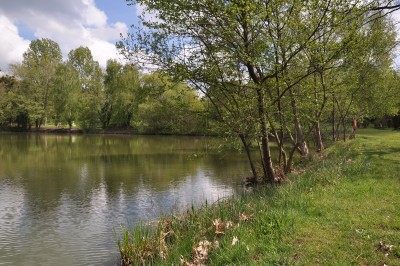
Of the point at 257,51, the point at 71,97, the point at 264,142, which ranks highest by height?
the point at 71,97

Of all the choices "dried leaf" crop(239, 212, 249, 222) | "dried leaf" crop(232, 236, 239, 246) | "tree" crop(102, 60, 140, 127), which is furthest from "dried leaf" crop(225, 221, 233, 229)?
"tree" crop(102, 60, 140, 127)

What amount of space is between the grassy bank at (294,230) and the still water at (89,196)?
2.32 m

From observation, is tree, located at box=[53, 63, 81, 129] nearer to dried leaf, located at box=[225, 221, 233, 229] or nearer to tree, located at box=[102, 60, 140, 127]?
tree, located at box=[102, 60, 140, 127]

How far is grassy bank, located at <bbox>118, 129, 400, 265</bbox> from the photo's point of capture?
616cm

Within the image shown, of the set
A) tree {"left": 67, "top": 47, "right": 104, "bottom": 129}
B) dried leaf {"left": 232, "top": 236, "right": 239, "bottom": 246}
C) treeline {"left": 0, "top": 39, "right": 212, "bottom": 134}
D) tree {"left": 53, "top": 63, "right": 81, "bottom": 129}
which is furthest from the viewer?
tree {"left": 67, "top": 47, "right": 104, "bottom": 129}

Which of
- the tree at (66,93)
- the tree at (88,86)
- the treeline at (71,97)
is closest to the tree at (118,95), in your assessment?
the treeline at (71,97)

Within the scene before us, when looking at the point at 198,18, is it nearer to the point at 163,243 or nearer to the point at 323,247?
the point at 163,243

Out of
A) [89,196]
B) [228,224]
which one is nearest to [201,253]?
[228,224]

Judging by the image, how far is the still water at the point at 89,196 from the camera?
11188 millimetres

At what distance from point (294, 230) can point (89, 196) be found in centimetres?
1306

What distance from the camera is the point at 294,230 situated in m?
7.12

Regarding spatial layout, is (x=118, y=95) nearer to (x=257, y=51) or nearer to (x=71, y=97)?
(x=71, y=97)

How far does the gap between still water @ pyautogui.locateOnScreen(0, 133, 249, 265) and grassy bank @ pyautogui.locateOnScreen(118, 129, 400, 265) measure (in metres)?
2.32

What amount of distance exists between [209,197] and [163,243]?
8846 mm
